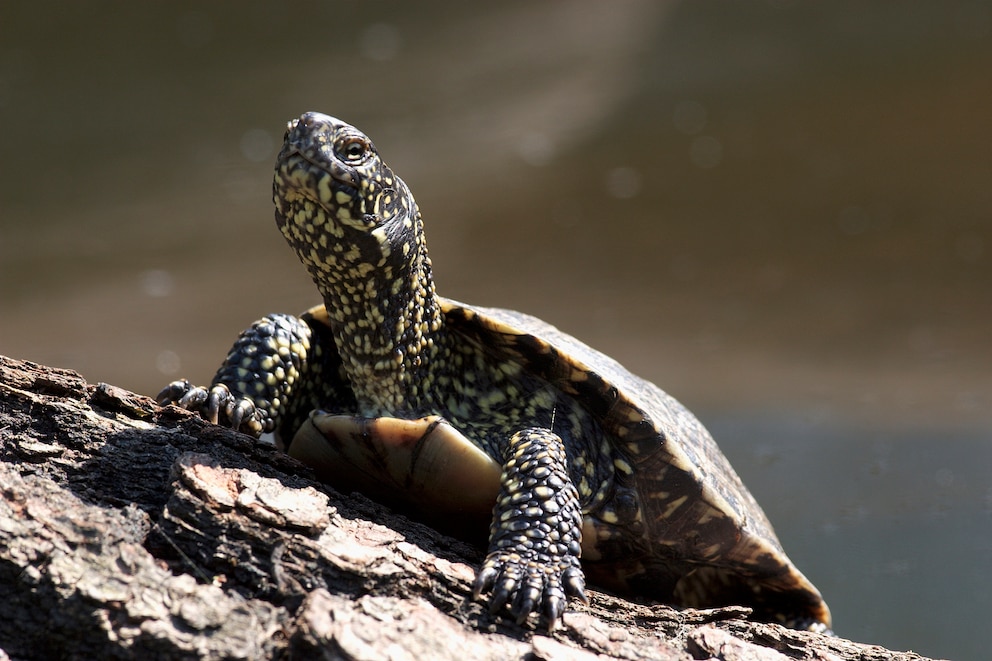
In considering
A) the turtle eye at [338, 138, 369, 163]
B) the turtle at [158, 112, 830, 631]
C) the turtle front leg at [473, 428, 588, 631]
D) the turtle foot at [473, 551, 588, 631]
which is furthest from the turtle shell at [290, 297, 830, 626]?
the turtle eye at [338, 138, 369, 163]

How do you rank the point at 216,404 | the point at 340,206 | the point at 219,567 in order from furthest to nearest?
the point at 216,404 → the point at 340,206 → the point at 219,567

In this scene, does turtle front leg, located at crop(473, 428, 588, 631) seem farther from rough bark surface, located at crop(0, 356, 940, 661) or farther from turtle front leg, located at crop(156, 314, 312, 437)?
turtle front leg, located at crop(156, 314, 312, 437)

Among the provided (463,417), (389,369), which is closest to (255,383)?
(389,369)

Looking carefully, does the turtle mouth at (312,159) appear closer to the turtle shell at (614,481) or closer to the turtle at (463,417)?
the turtle at (463,417)

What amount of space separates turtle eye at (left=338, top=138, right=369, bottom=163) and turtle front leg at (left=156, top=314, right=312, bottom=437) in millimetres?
565

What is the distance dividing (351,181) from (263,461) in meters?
0.64

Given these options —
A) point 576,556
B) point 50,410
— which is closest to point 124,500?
point 50,410

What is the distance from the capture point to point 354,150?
1.89 meters

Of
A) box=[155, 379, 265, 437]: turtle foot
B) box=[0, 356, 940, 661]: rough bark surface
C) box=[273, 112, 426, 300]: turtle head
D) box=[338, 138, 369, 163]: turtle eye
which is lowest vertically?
box=[0, 356, 940, 661]: rough bark surface

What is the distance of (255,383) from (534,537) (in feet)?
2.83

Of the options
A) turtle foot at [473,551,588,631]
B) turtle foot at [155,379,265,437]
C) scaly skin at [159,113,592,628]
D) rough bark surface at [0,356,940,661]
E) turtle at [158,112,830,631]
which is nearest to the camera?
rough bark surface at [0,356,940,661]

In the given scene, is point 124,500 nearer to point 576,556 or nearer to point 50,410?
point 50,410

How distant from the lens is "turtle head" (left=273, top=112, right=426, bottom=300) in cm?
182

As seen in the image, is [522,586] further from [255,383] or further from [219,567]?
[255,383]
